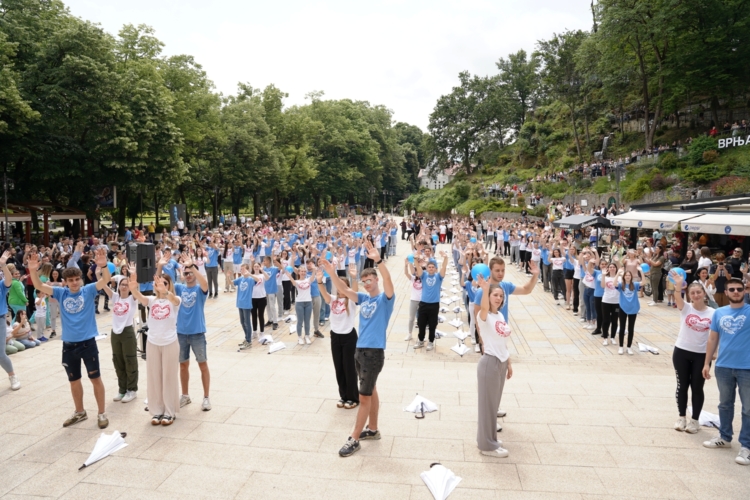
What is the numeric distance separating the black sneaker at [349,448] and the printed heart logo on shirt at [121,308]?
353cm

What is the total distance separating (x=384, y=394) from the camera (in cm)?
700

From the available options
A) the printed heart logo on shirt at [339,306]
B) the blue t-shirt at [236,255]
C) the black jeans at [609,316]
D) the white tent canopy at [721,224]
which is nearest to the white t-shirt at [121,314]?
Result: the printed heart logo on shirt at [339,306]

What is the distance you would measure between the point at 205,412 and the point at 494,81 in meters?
68.0

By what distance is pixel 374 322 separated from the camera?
530cm

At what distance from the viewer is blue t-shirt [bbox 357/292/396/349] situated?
527 centimetres

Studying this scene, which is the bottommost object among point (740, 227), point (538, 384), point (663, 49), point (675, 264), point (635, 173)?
point (538, 384)

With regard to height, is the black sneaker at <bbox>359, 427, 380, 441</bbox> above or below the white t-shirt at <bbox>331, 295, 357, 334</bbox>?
below

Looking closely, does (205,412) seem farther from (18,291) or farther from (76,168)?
(76,168)

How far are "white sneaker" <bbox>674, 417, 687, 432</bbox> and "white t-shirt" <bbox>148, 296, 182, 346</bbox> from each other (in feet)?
19.7

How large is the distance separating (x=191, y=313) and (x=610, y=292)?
7880mm

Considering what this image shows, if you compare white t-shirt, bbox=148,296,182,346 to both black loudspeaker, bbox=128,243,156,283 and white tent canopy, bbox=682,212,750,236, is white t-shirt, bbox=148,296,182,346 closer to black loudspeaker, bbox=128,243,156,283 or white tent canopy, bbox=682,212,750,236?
black loudspeaker, bbox=128,243,156,283

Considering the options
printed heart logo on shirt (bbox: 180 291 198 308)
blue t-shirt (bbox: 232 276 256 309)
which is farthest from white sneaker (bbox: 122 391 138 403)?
blue t-shirt (bbox: 232 276 256 309)

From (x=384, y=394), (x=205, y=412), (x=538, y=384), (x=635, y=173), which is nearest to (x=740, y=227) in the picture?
(x=538, y=384)

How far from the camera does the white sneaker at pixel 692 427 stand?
18.5 ft
